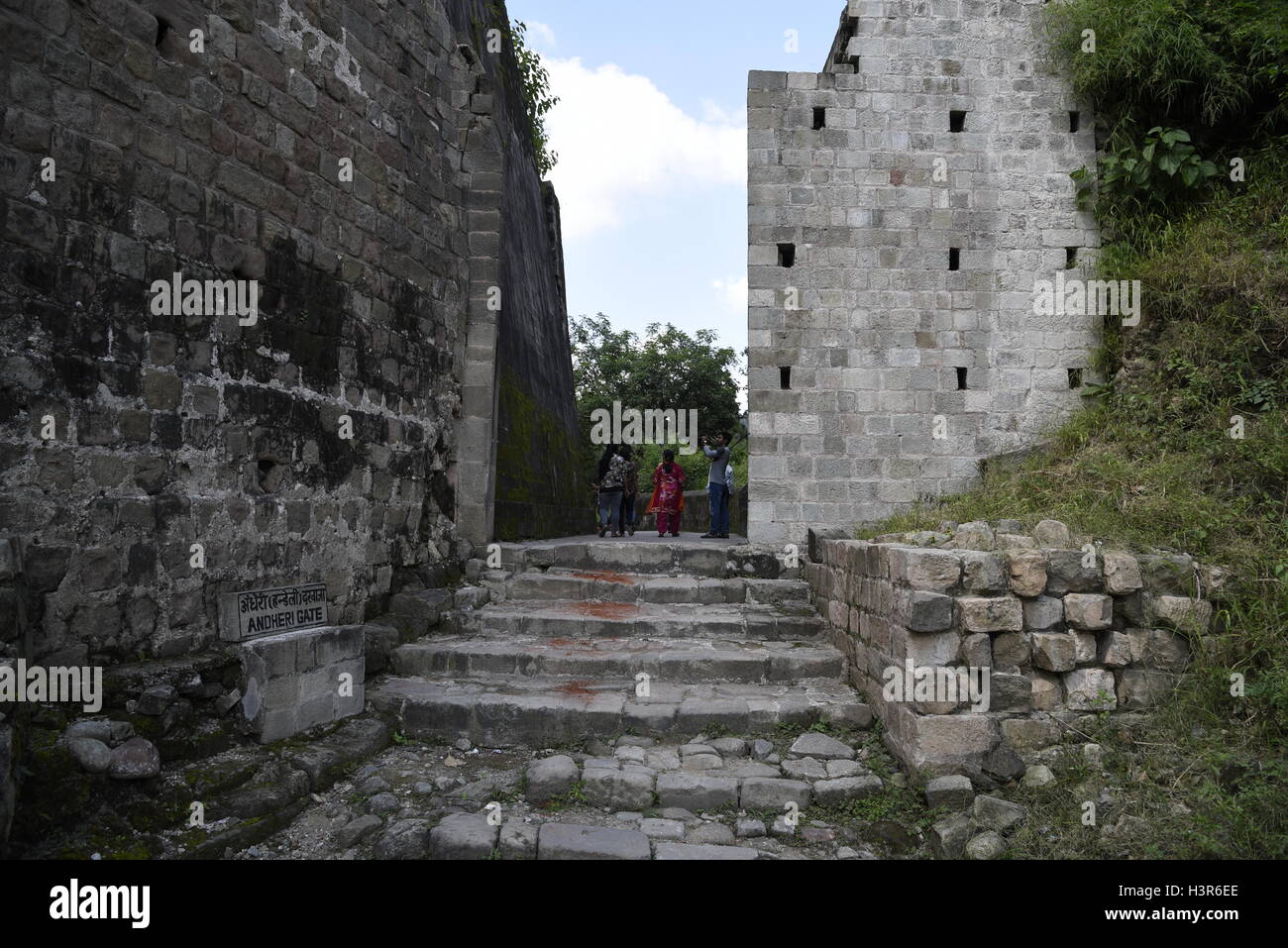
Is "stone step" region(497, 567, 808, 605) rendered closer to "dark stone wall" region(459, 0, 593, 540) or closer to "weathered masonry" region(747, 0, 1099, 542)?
"dark stone wall" region(459, 0, 593, 540)

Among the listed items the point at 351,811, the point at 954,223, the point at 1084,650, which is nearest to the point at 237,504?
the point at 351,811

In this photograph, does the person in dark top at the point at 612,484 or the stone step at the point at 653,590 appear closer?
the stone step at the point at 653,590

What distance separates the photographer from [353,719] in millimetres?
4750

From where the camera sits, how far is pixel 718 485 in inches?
414

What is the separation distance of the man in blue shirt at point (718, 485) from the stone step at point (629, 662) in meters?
4.51

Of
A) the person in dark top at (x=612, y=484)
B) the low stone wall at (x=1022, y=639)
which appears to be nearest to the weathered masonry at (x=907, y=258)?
the person in dark top at (x=612, y=484)

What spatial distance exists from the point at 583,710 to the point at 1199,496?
4.38 metres

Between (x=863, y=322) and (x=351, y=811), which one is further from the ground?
(x=863, y=322)

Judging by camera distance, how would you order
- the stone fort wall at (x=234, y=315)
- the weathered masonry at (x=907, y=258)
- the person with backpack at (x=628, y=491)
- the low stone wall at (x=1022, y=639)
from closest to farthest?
the stone fort wall at (x=234, y=315) < the low stone wall at (x=1022, y=639) < the weathered masonry at (x=907, y=258) < the person with backpack at (x=628, y=491)

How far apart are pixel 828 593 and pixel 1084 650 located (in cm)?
220

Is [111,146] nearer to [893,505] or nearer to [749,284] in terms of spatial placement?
[749,284]

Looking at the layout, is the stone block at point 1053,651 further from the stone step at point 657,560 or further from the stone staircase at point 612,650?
the stone step at point 657,560

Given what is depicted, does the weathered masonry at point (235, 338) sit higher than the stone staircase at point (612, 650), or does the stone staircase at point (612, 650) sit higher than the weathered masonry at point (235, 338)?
the weathered masonry at point (235, 338)

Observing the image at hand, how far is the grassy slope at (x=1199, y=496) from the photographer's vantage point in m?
3.53
